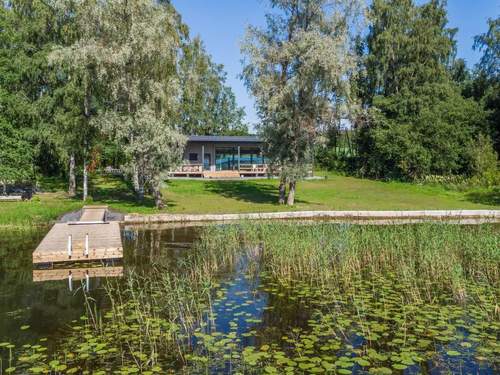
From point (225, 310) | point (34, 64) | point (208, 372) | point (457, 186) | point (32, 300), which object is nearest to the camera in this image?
point (208, 372)

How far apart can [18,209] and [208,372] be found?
1844cm

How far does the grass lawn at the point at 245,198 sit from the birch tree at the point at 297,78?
4144 millimetres

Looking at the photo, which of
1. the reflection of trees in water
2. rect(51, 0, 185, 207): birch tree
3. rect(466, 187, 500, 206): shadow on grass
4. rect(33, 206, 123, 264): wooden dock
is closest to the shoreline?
rect(51, 0, 185, 207): birch tree

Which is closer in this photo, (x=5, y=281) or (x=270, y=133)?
(x=5, y=281)

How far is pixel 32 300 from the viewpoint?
9.88 metres

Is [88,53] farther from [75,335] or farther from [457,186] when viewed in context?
[457,186]

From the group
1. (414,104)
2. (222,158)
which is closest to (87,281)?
(222,158)

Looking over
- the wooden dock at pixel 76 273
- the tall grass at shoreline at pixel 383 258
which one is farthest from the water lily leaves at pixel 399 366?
the wooden dock at pixel 76 273

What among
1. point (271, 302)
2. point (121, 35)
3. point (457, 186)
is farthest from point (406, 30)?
point (271, 302)

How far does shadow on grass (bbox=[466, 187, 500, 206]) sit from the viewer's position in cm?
2947

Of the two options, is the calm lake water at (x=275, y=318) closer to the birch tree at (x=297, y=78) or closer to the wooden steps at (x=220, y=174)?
the birch tree at (x=297, y=78)

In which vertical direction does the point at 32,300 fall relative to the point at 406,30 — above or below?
below

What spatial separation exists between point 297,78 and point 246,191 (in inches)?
416

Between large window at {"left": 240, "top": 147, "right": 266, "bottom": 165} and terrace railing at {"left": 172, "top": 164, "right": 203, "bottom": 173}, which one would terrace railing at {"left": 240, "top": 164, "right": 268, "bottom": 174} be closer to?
large window at {"left": 240, "top": 147, "right": 266, "bottom": 165}
